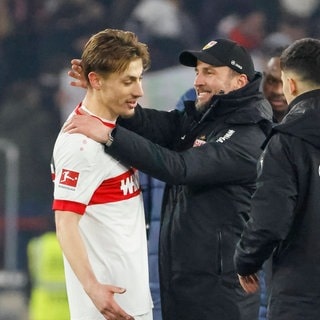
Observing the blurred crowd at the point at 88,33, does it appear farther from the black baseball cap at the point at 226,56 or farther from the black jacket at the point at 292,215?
the black jacket at the point at 292,215

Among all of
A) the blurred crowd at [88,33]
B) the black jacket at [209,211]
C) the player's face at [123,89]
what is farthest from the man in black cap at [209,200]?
the blurred crowd at [88,33]

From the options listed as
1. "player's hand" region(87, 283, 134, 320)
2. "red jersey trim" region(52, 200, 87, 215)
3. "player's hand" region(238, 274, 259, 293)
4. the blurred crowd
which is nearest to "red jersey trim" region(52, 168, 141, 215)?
"red jersey trim" region(52, 200, 87, 215)

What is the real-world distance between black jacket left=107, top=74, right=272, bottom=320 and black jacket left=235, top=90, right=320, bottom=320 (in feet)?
1.20

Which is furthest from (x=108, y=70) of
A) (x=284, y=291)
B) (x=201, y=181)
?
(x=284, y=291)

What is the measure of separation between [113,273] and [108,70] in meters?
0.69

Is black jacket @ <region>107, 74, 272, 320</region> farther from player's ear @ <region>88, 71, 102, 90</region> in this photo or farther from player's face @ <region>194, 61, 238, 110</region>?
player's ear @ <region>88, 71, 102, 90</region>

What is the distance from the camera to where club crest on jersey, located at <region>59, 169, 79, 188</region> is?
13.2 feet

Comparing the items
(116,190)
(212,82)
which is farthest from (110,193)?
(212,82)

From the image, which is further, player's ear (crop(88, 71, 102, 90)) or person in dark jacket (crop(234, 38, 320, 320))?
player's ear (crop(88, 71, 102, 90))

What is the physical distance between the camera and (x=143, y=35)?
9.73m

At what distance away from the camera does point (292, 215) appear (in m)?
3.92

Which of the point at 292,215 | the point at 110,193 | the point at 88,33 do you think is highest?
the point at 88,33

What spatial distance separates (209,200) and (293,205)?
0.55 metres

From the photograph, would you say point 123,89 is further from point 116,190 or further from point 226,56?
point 226,56
